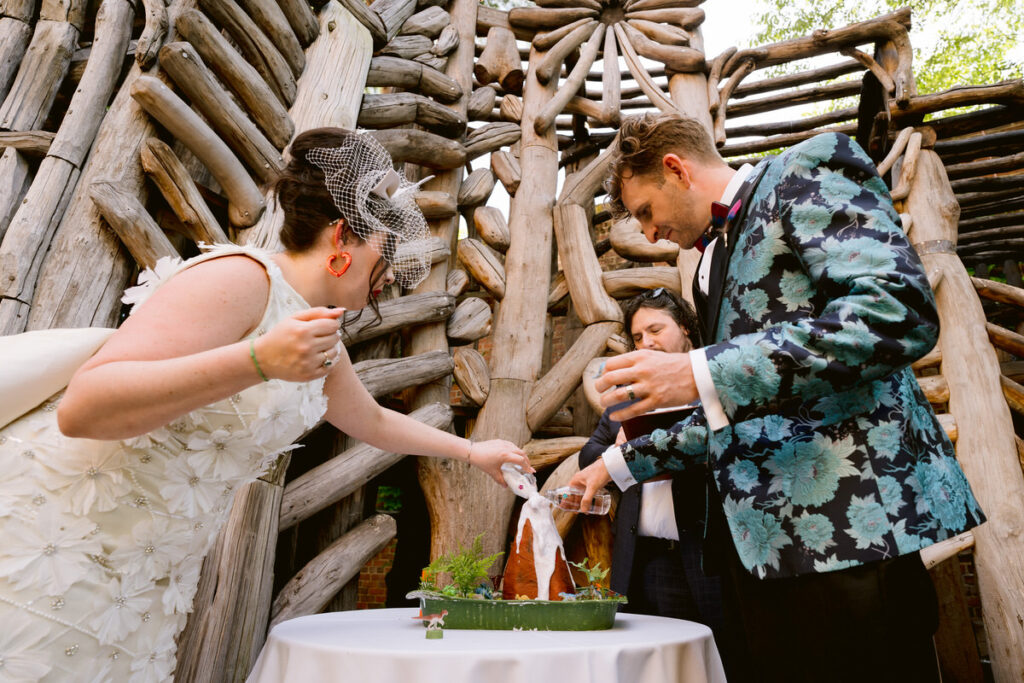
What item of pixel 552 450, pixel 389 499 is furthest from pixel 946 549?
pixel 389 499

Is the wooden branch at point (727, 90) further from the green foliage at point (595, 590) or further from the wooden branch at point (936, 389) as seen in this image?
the green foliage at point (595, 590)

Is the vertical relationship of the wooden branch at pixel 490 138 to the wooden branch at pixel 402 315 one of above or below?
above

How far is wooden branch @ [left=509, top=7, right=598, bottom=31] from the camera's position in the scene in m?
5.33

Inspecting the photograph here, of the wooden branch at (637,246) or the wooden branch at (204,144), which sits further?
the wooden branch at (637,246)

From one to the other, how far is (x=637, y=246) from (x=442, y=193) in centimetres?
134

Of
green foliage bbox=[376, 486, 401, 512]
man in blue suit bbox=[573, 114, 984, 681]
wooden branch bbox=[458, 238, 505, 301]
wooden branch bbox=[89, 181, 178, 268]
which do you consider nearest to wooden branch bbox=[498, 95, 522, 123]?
wooden branch bbox=[458, 238, 505, 301]

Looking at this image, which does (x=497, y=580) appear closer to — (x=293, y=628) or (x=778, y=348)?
(x=293, y=628)

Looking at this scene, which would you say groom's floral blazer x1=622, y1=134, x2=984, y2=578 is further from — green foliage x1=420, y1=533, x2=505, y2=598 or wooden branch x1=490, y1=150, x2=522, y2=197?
wooden branch x1=490, y1=150, x2=522, y2=197

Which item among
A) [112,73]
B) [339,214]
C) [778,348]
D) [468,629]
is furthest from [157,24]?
[778,348]

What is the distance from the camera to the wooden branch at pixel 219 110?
10.4ft

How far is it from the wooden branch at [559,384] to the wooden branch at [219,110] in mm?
1971

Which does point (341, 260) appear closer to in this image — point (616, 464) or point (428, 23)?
point (616, 464)

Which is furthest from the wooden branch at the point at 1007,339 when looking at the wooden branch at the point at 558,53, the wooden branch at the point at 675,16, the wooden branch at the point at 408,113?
the wooden branch at the point at 408,113

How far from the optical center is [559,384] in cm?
422
